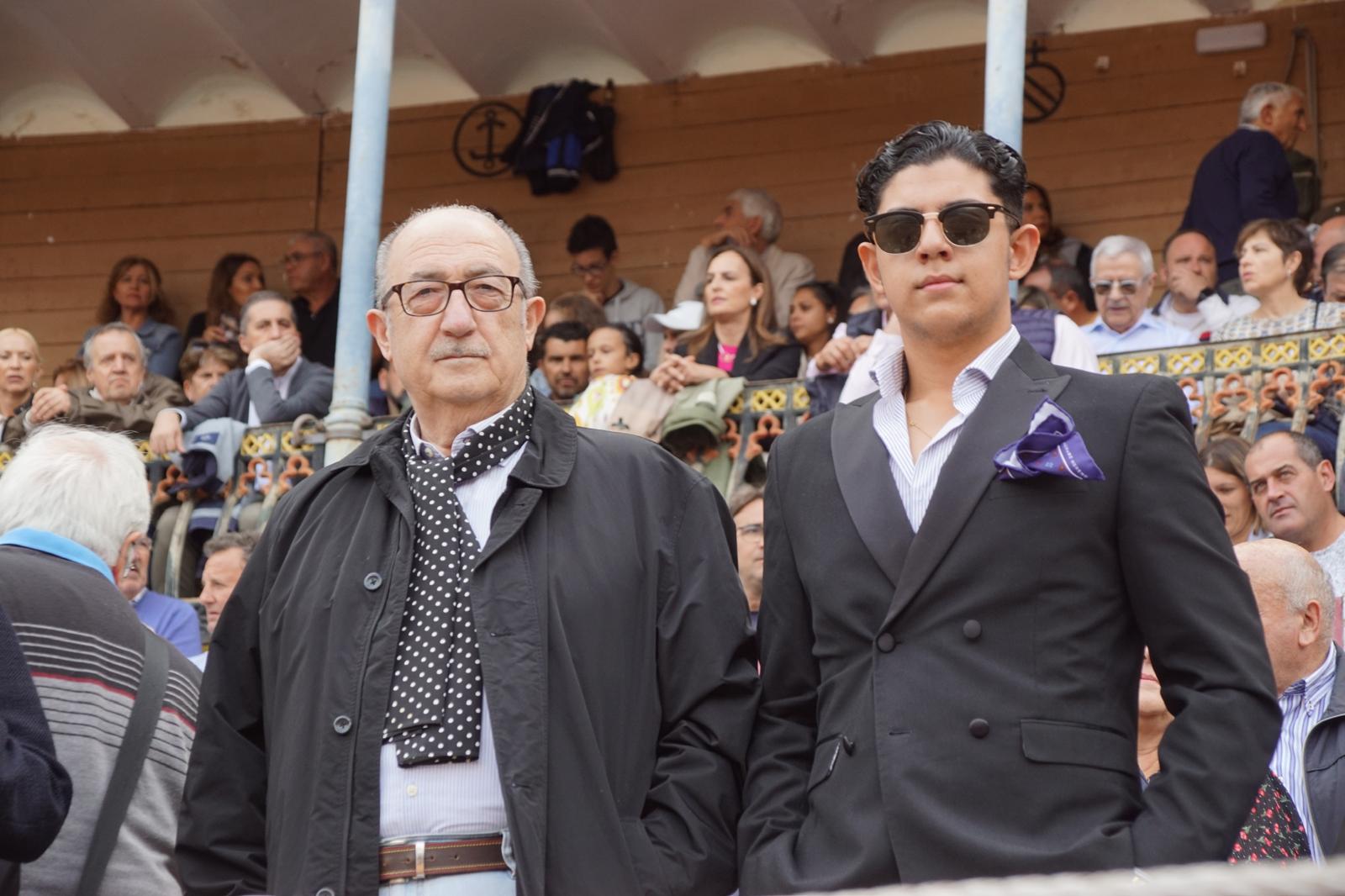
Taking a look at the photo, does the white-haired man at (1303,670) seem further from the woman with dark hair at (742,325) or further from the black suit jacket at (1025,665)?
the woman with dark hair at (742,325)

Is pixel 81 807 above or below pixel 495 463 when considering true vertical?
below

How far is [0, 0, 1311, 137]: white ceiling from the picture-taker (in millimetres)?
11039

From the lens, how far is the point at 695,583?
319cm

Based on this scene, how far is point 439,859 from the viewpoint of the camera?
2.92 meters

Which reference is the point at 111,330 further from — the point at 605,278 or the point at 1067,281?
the point at 1067,281

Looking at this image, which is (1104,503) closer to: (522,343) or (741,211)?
(522,343)

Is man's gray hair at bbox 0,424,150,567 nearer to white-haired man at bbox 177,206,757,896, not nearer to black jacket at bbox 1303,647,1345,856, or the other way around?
white-haired man at bbox 177,206,757,896

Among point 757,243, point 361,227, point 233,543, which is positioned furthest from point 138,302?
point 233,543

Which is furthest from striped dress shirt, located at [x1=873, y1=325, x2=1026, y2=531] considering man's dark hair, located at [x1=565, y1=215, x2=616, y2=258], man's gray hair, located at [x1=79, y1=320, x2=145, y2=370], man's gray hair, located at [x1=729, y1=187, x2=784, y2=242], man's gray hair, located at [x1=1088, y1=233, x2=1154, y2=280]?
man's dark hair, located at [x1=565, y1=215, x2=616, y2=258]

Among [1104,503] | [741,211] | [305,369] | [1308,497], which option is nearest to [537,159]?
[741,211]

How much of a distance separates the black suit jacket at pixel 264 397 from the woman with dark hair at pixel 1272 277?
4.03 metres

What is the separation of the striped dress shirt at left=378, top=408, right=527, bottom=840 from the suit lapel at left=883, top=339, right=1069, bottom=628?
68 centimetres

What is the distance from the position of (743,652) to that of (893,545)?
458 mm

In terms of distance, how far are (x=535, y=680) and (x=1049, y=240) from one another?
7.50 meters
